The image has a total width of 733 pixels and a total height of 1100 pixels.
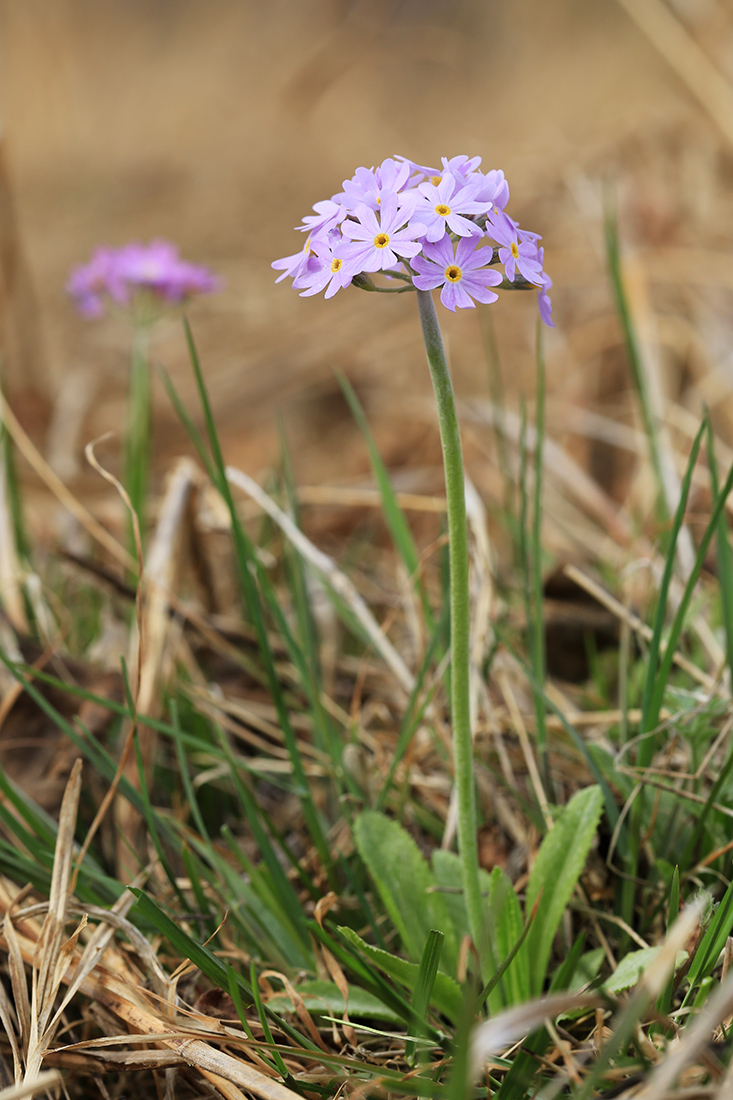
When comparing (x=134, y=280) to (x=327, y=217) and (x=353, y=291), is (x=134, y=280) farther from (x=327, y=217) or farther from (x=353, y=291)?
(x=353, y=291)

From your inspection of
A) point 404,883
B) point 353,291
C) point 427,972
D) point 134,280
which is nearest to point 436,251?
point 427,972

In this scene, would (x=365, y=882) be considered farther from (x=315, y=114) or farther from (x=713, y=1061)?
(x=315, y=114)

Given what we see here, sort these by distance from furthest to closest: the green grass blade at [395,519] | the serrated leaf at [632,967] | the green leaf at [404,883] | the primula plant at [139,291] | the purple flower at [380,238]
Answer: the primula plant at [139,291]
the green grass blade at [395,519]
the green leaf at [404,883]
the serrated leaf at [632,967]
the purple flower at [380,238]

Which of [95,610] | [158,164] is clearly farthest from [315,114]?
[95,610]

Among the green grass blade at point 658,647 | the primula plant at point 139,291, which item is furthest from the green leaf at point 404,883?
the primula plant at point 139,291

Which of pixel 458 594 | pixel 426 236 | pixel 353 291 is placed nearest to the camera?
pixel 426 236

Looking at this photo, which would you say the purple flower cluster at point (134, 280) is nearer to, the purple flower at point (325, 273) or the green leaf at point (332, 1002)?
the purple flower at point (325, 273)
